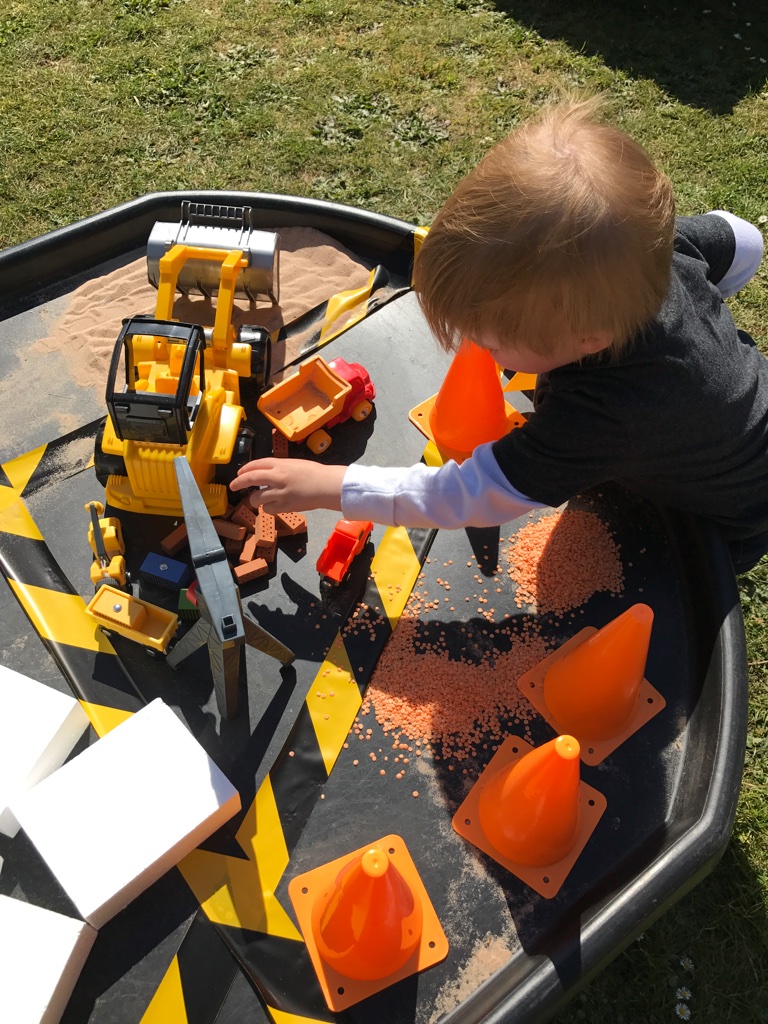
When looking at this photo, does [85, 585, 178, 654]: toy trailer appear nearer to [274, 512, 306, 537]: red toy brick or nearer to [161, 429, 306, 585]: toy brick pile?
[161, 429, 306, 585]: toy brick pile

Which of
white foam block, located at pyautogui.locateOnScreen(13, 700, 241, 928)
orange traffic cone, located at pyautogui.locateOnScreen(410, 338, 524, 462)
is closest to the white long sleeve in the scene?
orange traffic cone, located at pyautogui.locateOnScreen(410, 338, 524, 462)

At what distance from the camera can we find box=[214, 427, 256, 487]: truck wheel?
1.38 meters

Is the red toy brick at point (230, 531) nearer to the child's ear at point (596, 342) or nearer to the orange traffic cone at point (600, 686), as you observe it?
the orange traffic cone at point (600, 686)

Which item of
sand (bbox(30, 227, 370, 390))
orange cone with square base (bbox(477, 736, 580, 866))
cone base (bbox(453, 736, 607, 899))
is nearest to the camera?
orange cone with square base (bbox(477, 736, 580, 866))

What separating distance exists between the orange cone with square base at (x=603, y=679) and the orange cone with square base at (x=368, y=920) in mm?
387

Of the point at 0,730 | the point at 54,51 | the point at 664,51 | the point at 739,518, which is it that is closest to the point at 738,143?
the point at 664,51

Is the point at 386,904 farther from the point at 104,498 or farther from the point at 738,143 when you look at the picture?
the point at 738,143

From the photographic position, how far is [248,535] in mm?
1412

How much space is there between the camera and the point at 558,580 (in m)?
1.43

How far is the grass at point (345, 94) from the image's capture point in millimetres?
2482

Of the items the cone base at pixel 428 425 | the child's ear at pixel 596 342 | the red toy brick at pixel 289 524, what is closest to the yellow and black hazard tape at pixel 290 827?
the red toy brick at pixel 289 524

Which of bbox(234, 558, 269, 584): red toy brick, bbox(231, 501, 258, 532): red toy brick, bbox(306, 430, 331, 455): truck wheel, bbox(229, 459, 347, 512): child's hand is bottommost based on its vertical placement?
bbox(234, 558, 269, 584): red toy brick

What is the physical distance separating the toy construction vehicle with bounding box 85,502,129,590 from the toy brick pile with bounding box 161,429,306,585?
3.2 inches

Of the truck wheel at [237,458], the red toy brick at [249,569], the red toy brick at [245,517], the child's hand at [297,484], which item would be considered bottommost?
the red toy brick at [249,569]
